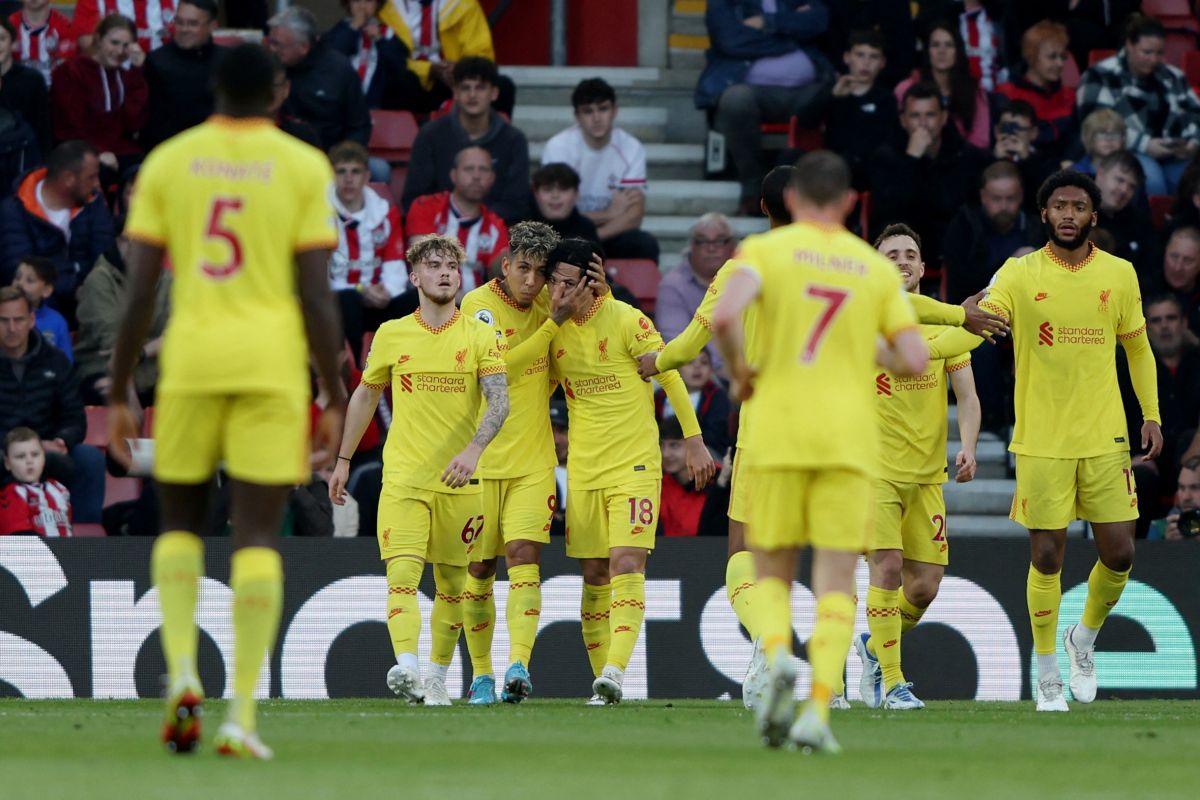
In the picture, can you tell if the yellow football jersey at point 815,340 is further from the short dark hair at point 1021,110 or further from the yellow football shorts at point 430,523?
the short dark hair at point 1021,110

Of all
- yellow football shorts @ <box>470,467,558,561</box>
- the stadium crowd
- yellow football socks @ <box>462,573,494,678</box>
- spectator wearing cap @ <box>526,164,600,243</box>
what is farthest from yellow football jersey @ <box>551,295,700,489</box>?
spectator wearing cap @ <box>526,164,600,243</box>

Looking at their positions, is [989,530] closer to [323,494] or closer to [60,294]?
[323,494]

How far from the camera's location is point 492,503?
39.6 feet

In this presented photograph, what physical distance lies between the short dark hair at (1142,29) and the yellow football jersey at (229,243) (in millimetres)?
12514

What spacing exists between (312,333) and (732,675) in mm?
7211

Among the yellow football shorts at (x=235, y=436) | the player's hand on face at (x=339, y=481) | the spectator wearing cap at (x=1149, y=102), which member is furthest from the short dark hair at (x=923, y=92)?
the yellow football shorts at (x=235, y=436)

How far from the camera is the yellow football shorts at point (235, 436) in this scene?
725cm

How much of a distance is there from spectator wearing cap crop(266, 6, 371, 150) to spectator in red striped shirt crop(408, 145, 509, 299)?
130cm

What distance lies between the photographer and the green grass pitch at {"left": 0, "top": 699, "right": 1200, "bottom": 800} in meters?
6.49

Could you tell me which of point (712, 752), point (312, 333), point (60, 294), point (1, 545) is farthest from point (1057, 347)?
point (60, 294)

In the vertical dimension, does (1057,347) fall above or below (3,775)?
above

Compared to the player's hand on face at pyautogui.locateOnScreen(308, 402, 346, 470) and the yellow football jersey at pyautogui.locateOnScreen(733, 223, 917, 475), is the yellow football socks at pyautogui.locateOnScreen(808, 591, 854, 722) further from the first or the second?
the player's hand on face at pyautogui.locateOnScreen(308, 402, 346, 470)

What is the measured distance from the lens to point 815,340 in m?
7.80

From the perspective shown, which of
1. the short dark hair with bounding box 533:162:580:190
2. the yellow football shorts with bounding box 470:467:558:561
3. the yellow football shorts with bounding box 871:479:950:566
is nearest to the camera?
the yellow football shorts with bounding box 470:467:558:561
